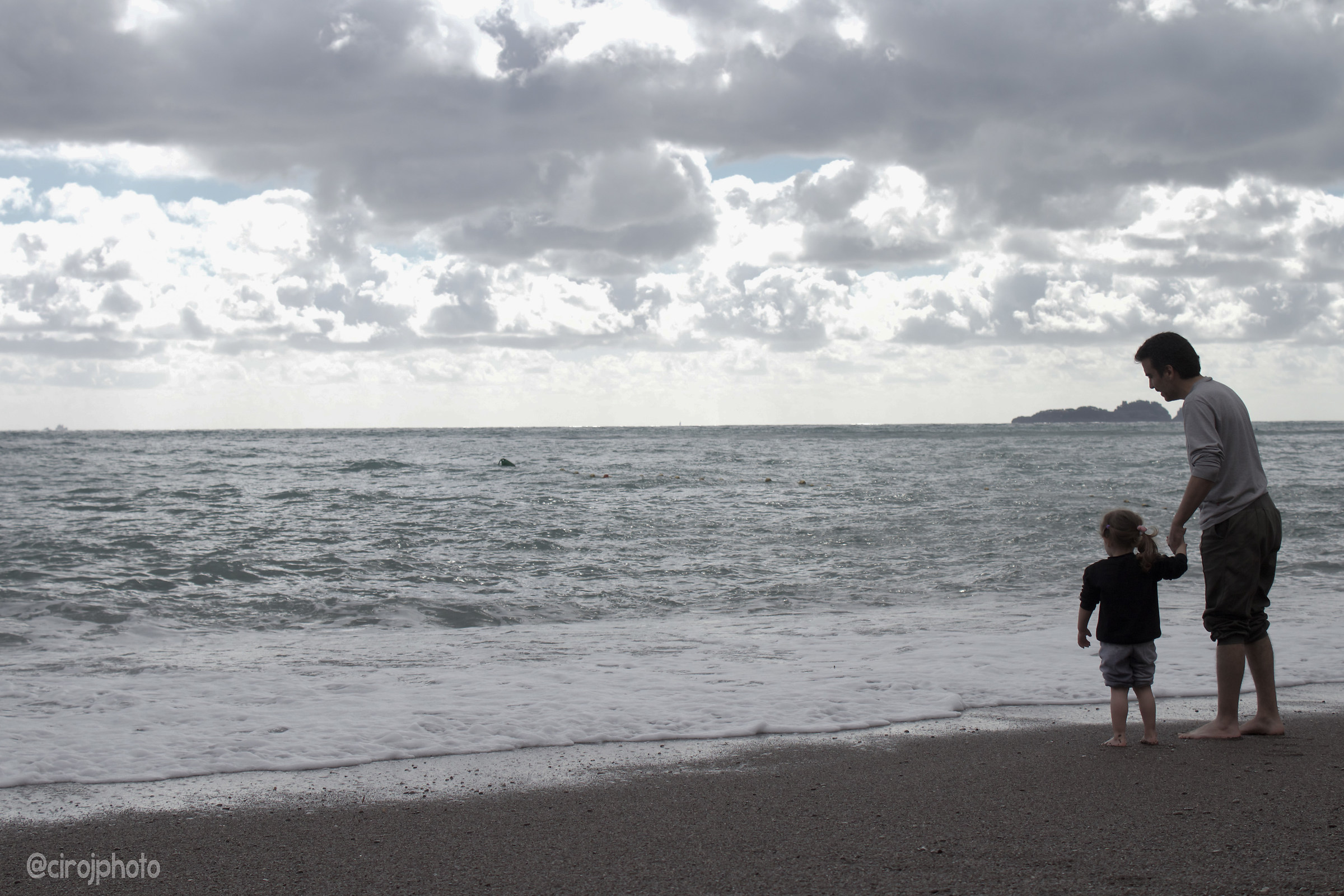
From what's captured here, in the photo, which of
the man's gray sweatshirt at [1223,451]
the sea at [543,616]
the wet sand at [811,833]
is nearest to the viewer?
the wet sand at [811,833]

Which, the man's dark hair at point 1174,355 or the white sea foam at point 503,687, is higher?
the man's dark hair at point 1174,355

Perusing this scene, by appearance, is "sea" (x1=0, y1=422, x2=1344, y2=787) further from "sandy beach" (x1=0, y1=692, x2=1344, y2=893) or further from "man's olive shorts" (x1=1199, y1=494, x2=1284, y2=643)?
"man's olive shorts" (x1=1199, y1=494, x2=1284, y2=643)

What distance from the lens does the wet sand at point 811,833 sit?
2943 millimetres

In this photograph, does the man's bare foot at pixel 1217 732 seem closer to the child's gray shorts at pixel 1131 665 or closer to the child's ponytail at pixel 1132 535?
the child's gray shorts at pixel 1131 665

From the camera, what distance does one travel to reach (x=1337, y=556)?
11.9m

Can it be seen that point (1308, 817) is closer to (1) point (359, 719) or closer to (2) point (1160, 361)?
(2) point (1160, 361)

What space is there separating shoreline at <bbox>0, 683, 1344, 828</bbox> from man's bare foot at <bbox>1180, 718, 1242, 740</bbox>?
1.06 ft

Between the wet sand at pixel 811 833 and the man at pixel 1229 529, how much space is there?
0.26 meters

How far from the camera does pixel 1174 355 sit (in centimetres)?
455

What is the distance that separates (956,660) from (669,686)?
2095 millimetres

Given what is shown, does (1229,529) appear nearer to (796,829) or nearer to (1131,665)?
(1131,665)

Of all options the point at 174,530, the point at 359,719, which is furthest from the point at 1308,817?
the point at 174,530

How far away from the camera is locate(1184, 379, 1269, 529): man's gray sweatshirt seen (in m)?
4.32

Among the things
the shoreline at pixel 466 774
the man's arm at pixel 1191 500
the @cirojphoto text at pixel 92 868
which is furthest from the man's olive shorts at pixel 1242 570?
the @cirojphoto text at pixel 92 868
